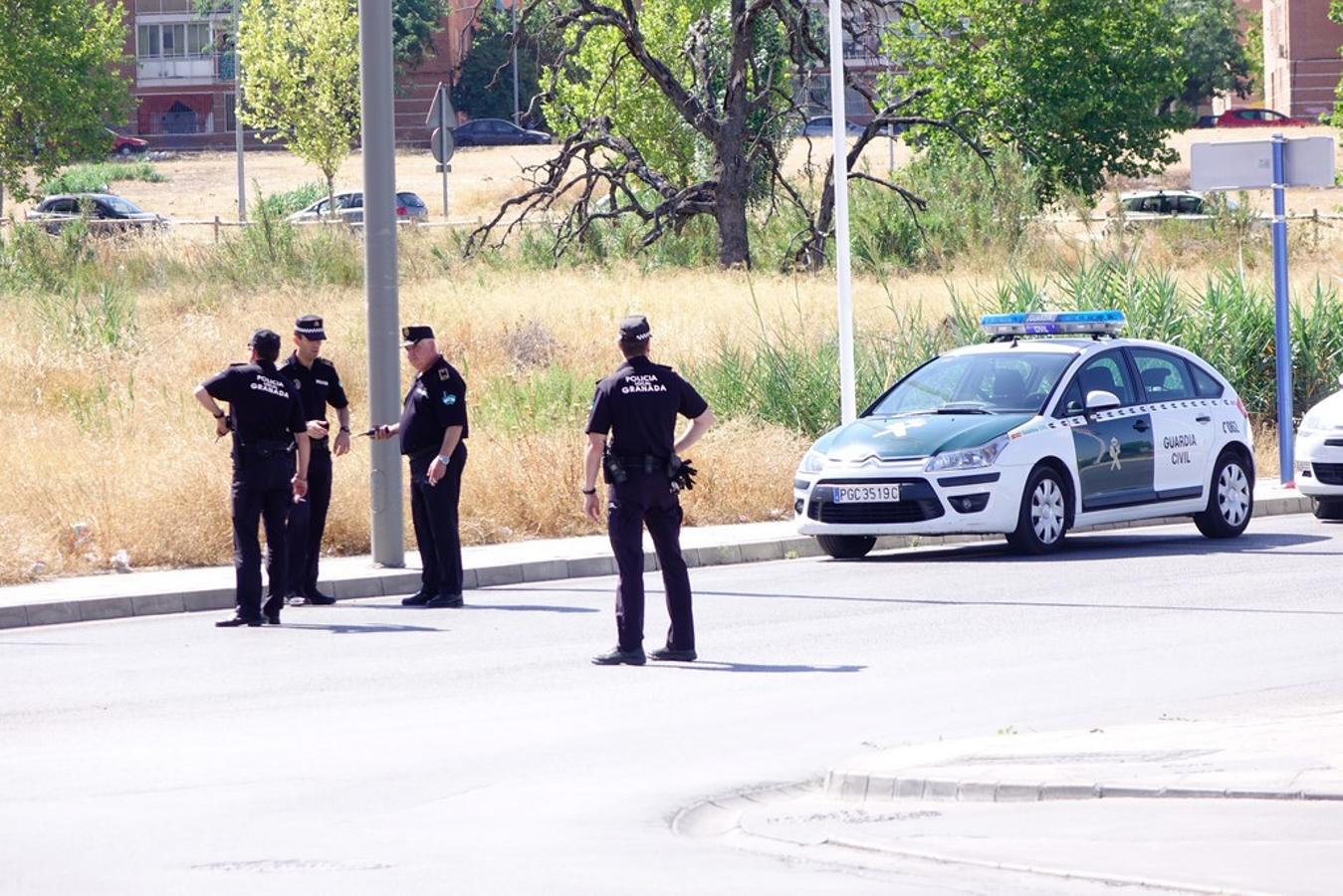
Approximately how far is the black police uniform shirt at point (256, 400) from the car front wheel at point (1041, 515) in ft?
18.8

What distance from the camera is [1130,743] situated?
848 centimetres

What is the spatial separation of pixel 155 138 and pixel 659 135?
59393 mm

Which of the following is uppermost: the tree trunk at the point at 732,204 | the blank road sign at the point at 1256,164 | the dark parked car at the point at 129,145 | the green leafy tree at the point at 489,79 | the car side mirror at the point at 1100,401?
the green leafy tree at the point at 489,79

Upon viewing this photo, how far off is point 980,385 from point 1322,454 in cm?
350

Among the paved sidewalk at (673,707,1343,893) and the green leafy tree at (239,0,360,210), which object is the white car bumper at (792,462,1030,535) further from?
the green leafy tree at (239,0,360,210)

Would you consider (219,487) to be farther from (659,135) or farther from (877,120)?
(659,135)

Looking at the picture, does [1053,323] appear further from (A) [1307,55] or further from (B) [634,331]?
(A) [1307,55]

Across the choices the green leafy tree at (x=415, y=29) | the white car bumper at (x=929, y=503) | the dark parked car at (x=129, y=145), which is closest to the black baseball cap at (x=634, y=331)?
the white car bumper at (x=929, y=503)

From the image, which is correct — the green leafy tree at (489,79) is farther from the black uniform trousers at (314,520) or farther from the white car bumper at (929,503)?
the black uniform trousers at (314,520)

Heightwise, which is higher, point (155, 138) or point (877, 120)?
point (155, 138)

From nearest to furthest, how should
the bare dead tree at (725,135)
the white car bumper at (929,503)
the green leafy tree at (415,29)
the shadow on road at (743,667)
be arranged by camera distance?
the shadow on road at (743,667) < the white car bumper at (929,503) < the bare dead tree at (725,135) < the green leafy tree at (415,29)

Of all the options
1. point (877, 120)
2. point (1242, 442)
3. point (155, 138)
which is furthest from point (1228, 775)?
point (155, 138)

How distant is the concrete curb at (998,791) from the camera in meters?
7.46

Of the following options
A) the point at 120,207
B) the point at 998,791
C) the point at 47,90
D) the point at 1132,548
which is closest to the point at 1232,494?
the point at 1132,548
